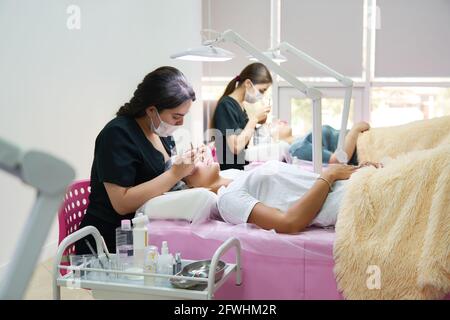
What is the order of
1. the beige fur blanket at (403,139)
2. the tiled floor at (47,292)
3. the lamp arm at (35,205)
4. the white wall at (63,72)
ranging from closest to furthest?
the lamp arm at (35,205) → the tiled floor at (47,292) → the white wall at (63,72) → the beige fur blanket at (403,139)

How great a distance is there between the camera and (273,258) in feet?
4.37

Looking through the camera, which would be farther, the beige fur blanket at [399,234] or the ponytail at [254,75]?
the ponytail at [254,75]

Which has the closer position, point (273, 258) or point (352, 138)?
point (273, 258)

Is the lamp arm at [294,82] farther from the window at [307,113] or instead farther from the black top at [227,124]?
the window at [307,113]

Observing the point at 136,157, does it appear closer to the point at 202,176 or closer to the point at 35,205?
the point at 202,176

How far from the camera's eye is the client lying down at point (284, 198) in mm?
1360

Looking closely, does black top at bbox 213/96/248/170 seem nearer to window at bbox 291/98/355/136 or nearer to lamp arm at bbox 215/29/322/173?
lamp arm at bbox 215/29/322/173

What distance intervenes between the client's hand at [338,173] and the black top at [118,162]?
1.79ft

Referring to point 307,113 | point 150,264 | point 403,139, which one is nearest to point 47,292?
point 150,264

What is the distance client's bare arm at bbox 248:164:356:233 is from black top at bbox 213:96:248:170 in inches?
41.4

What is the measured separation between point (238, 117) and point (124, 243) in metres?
1.29

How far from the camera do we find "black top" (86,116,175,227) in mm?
1445

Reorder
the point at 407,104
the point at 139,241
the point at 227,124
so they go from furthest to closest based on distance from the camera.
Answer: the point at 407,104
the point at 227,124
the point at 139,241

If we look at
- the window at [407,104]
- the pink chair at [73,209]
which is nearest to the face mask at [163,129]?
the pink chair at [73,209]
